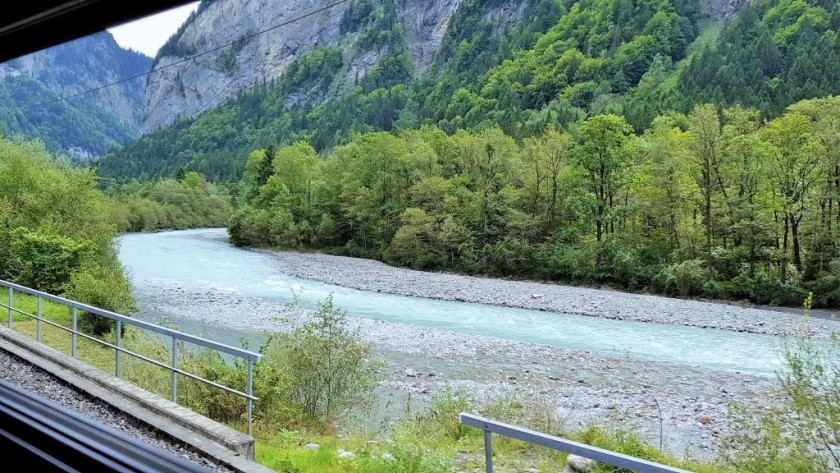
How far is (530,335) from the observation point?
43.9 ft

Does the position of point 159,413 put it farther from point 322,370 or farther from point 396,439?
point 322,370

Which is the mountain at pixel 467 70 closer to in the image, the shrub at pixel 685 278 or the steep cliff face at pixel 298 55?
the steep cliff face at pixel 298 55

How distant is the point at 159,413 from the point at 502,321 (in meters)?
12.5

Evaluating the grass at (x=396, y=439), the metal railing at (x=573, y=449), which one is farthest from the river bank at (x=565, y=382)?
the metal railing at (x=573, y=449)

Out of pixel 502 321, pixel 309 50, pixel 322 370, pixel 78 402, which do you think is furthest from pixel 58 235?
pixel 309 50

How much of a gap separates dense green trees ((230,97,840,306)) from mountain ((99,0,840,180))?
10.1 meters

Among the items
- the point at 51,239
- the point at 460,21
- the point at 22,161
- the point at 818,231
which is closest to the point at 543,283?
the point at 818,231

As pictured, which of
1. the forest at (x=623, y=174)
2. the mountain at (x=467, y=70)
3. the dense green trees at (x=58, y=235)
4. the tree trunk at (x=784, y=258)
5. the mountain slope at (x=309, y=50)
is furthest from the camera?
the mountain slope at (x=309, y=50)

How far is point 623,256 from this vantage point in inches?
877

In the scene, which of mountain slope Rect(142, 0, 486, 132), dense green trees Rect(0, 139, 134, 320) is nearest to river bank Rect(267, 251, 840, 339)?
dense green trees Rect(0, 139, 134, 320)

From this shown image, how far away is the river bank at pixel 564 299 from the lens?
14977 millimetres

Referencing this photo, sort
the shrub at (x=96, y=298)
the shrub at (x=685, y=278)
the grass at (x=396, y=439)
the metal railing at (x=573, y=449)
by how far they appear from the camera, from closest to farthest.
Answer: the metal railing at (x=573, y=449)
the grass at (x=396, y=439)
the shrub at (x=96, y=298)
the shrub at (x=685, y=278)

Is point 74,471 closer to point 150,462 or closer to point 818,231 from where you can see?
point 150,462

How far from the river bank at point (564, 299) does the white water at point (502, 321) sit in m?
0.63
